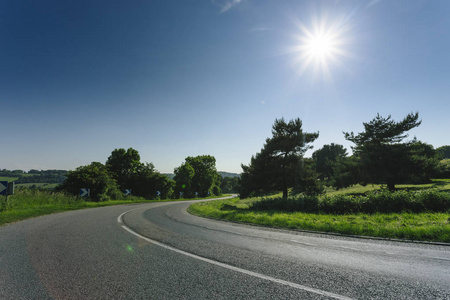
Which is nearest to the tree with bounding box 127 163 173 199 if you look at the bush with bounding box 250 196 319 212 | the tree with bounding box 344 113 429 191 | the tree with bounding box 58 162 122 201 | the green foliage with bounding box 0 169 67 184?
the tree with bounding box 58 162 122 201

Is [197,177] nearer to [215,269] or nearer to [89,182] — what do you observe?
[89,182]

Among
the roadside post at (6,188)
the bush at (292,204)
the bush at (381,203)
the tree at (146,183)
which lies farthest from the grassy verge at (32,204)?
the tree at (146,183)

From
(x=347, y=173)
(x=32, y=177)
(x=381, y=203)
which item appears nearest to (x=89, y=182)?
(x=381, y=203)

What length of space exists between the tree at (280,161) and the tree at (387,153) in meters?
7.91

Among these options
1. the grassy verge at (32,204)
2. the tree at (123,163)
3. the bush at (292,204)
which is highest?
the tree at (123,163)

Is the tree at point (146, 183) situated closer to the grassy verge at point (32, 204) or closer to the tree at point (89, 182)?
the tree at point (89, 182)

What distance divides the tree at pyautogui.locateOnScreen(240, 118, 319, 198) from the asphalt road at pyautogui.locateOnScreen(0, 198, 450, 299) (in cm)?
1876

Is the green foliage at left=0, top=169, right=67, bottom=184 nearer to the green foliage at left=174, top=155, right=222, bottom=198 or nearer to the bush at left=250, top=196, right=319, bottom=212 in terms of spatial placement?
the green foliage at left=174, top=155, right=222, bottom=198

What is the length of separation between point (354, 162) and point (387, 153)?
396cm

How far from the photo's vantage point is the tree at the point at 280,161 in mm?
25375

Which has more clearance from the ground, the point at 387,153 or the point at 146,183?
the point at 387,153

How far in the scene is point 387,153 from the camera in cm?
2562

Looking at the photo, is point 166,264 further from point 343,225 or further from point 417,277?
point 343,225

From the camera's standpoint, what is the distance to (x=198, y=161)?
250 ft
